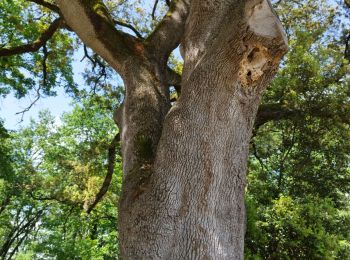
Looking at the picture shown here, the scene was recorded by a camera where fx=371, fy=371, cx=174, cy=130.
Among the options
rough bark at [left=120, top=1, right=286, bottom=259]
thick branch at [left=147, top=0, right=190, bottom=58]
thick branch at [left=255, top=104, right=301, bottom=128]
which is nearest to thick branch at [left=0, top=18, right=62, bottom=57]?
thick branch at [left=147, top=0, right=190, bottom=58]

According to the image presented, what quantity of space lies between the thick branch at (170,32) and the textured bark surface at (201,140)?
29.5 inches

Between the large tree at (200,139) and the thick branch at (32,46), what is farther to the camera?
the thick branch at (32,46)

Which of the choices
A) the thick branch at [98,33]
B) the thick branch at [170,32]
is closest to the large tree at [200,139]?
the thick branch at [98,33]

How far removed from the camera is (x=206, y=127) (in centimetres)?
327

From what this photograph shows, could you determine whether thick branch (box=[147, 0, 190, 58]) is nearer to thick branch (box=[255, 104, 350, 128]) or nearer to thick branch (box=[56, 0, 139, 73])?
thick branch (box=[56, 0, 139, 73])

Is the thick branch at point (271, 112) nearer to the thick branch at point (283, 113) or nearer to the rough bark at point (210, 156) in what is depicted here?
the thick branch at point (283, 113)

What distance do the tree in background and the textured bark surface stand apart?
0.01 m

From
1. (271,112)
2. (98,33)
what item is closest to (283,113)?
(271,112)

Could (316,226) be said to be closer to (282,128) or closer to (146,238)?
(282,128)

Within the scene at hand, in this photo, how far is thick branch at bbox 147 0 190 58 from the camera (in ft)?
16.2

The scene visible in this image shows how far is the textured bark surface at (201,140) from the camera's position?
2.89 metres

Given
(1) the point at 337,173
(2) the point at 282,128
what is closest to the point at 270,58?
(2) the point at 282,128

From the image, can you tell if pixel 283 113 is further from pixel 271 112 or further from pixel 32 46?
pixel 32 46

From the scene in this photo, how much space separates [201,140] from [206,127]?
0.44ft
